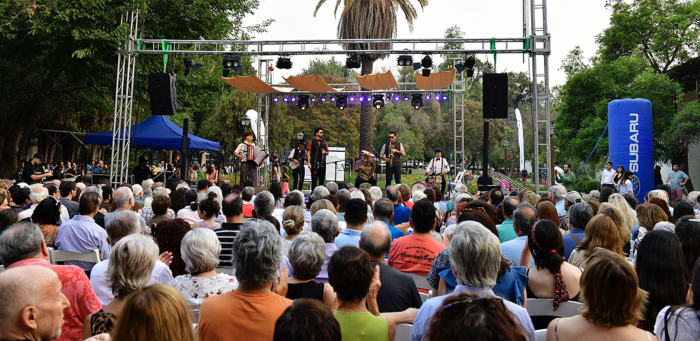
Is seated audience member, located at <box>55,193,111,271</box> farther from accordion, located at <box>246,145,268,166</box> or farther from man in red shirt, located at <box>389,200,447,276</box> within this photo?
accordion, located at <box>246,145,268,166</box>

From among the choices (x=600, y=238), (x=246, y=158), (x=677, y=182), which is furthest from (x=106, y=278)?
(x=677, y=182)

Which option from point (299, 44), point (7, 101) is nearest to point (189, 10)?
point (299, 44)

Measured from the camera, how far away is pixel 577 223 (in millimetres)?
4691

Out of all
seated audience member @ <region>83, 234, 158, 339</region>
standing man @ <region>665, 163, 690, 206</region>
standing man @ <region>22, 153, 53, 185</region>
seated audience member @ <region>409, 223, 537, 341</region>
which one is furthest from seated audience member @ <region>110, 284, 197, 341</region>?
standing man @ <region>665, 163, 690, 206</region>

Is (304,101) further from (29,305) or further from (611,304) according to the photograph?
(29,305)

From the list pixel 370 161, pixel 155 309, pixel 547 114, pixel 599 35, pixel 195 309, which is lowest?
pixel 195 309

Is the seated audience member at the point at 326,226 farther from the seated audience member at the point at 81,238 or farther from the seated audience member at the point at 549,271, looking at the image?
the seated audience member at the point at 81,238

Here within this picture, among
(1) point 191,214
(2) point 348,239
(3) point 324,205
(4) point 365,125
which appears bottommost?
(2) point 348,239

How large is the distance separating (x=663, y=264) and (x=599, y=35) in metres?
28.2

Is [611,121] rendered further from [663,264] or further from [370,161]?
[663,264]

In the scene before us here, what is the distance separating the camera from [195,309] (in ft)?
9.79

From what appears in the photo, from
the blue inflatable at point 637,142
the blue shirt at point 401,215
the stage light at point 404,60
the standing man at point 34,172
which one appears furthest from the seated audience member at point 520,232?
the blue inflatable at point 637,142

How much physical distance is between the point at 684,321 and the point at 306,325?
64.2 inches

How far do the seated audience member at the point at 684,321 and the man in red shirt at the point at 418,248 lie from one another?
176 centimetres
